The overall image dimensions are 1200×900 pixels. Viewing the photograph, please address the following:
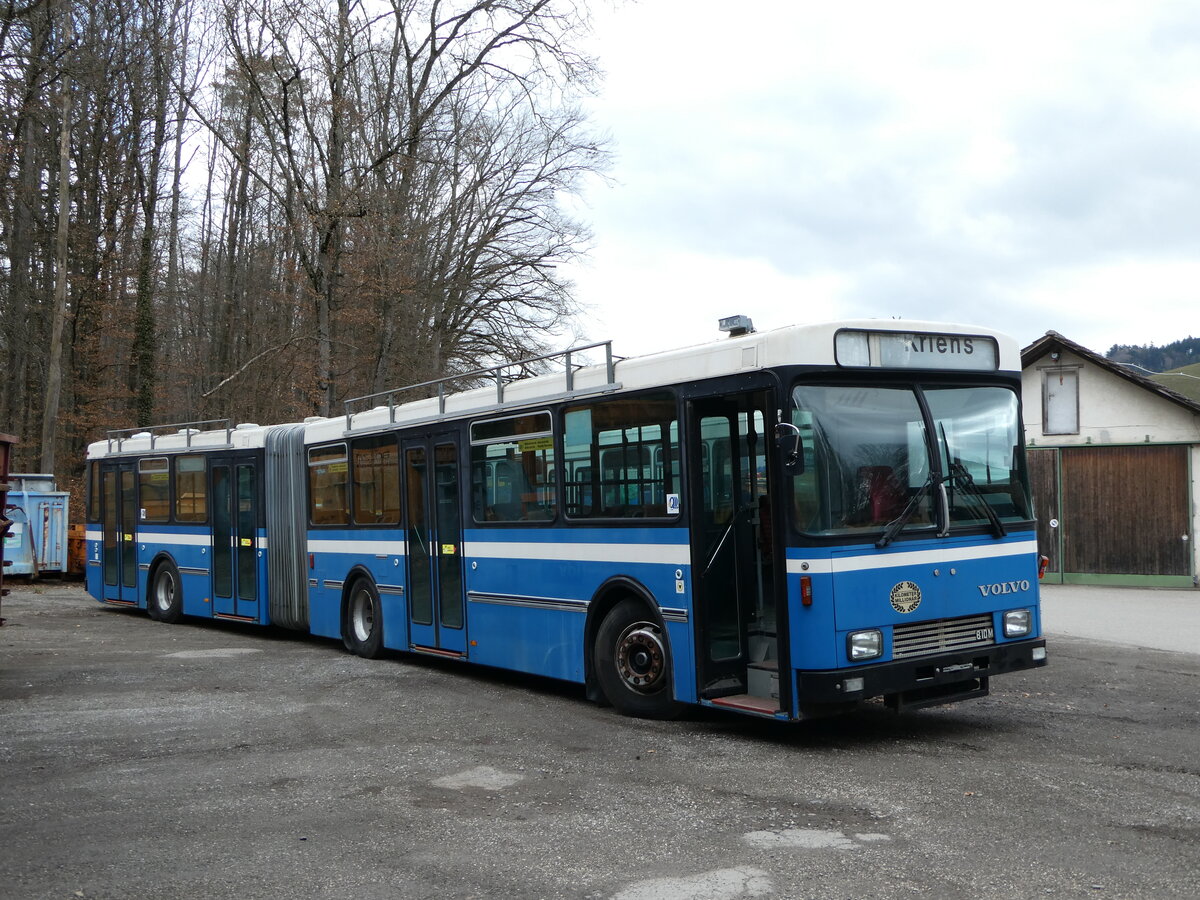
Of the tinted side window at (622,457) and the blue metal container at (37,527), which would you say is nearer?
the tinted side window at (622,457)

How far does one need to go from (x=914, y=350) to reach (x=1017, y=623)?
6.85 ft

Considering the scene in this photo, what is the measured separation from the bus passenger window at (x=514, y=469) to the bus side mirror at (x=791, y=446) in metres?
2.92

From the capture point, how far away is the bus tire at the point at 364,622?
13.4m

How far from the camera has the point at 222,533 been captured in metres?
16.8

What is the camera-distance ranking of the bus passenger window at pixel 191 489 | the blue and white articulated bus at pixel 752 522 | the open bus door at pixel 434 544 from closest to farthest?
the blue and white articulated bus at pixel 752 522, the open bus door at pixel 434 544, the bus passenger window at pixel 191 489

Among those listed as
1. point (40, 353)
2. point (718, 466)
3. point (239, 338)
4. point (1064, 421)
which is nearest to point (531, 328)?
point (239, 338)

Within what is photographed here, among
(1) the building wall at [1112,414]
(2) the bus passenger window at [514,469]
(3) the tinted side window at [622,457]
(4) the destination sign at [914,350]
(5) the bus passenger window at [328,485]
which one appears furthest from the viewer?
(1) the building wall at [1112,414]

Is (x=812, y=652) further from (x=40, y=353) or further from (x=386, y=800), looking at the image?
(x=40, y=353)

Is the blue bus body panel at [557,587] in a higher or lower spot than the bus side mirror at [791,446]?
A: lower

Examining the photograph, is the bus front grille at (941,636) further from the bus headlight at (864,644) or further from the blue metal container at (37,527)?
the blue metal container at (37,527)

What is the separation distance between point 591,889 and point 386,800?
2022 millimetres

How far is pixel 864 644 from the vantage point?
311 inches

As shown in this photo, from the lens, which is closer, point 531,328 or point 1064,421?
point 1064,421

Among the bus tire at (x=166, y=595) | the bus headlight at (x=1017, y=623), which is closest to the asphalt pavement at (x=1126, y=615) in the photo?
the bus headlight at (x=1017, y=623)
